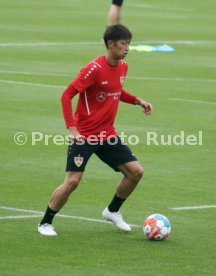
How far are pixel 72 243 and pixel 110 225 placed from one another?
121 cm

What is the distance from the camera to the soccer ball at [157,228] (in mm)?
12047

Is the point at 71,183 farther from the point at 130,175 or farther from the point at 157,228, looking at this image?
the point at 157,228

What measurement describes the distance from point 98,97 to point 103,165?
470 centimetres

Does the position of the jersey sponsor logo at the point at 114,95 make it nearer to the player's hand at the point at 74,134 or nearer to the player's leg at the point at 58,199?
the player's hand at the point at 74,134

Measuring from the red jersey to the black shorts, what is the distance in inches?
4.4

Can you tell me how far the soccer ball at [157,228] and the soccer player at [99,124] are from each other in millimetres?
398

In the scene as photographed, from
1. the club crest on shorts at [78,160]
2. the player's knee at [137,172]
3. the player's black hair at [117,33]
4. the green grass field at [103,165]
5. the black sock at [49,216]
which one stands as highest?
the player's black hair at [117,33]

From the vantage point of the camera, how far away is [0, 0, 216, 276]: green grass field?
37.0ft

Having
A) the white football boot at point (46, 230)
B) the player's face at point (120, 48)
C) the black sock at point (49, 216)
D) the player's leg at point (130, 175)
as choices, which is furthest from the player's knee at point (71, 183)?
the player's face at point (120, 48)

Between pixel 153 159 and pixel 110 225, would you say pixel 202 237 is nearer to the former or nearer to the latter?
pixel 110 225

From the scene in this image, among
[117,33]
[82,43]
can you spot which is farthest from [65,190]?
[82,43]

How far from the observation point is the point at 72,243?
1184cm

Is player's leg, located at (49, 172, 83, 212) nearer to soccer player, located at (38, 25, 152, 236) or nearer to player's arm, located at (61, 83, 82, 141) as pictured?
soccer player, located at (38, 25, 152, 236)

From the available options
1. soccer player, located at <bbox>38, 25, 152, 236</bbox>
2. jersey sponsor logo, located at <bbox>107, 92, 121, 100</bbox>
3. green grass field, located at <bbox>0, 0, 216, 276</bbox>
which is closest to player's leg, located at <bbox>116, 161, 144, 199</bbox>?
soccer player, located at <bbox>38, 25, 152, 236</bbox>
